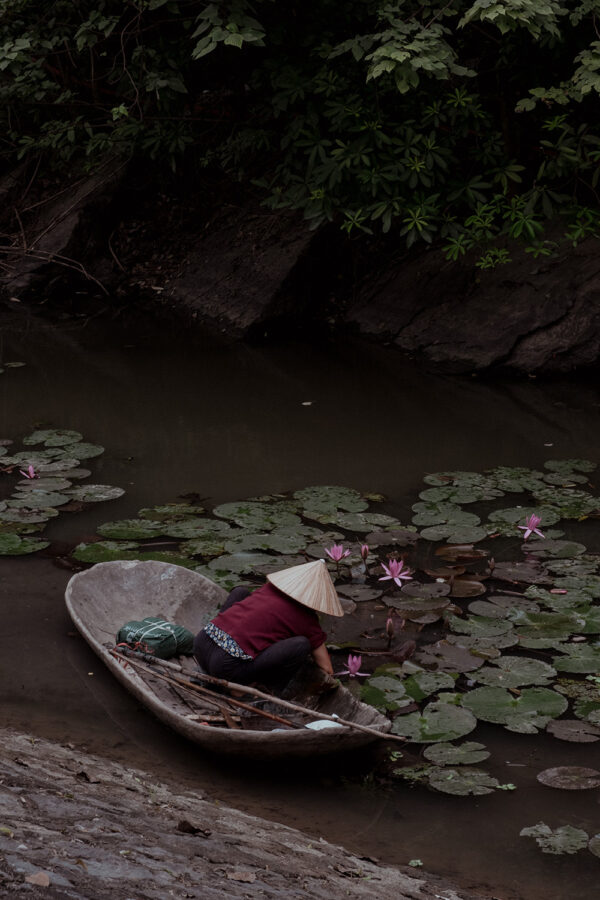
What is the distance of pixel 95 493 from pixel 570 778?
336 centimetres

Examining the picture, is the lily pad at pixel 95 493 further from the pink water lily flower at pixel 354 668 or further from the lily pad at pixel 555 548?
the lily pad at pixel 555 548

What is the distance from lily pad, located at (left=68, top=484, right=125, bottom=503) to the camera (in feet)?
19.3

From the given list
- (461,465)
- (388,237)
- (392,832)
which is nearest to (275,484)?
(461,465)

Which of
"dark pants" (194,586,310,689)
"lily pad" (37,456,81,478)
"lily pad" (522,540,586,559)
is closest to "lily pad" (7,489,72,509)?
"lily pad" (37,456,81,478)

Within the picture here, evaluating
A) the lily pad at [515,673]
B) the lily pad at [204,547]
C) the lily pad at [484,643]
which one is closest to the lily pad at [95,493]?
the lily pad at [204,547]

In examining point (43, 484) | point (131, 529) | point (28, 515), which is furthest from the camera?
point (43, 484)

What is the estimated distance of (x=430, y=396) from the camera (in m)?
8.10

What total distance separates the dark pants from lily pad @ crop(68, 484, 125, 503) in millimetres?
2141

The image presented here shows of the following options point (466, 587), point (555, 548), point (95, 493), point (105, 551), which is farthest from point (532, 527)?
point (95, 493)

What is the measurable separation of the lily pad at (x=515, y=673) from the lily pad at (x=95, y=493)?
2.64m

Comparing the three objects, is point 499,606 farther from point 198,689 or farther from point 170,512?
point 170,512

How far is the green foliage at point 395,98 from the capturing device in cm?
761

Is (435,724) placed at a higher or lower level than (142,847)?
lower

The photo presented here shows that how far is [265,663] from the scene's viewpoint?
12.6ft
